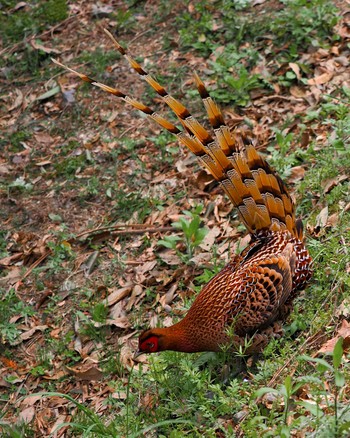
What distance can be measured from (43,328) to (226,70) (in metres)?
3.14

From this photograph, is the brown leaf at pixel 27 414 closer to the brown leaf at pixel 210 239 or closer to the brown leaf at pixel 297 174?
the brown leaf at pixel 210 239

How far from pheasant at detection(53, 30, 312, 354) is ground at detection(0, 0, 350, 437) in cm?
20

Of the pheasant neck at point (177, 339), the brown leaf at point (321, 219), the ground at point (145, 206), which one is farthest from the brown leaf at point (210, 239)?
the pheasant neck at point (177, 339)

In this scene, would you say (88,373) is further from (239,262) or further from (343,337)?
(343,337)

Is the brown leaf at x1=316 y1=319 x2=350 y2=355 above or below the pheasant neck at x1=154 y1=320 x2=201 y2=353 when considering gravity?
above

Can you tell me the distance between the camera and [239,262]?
484cm

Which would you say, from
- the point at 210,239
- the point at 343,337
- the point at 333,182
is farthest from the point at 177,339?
the point at 333,182

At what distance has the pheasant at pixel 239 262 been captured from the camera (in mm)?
4586

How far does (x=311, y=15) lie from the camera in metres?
7.36

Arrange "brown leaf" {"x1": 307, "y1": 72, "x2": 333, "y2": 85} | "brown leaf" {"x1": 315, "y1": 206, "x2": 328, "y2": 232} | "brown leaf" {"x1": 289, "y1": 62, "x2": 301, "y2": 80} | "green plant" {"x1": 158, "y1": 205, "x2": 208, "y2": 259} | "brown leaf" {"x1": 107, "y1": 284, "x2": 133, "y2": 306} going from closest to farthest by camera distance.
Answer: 1. "brown leaf" {"x1": 315, "y1": 206, "x2": 328, "y2": 232}
2. "green plant" {"x1": 158, "y1": 205, "x2": 208, "y2": 259}
3. "brown leaf" {"x1": 107, "y1": 284, "x2": 133, "y2": 306}
4. "brown leaf" {"x1": 307, "y1": 72, "x2": 333, "y2": 85}
5. "brown leaf" {"x1": 289, "y1": 62, "x2": 301, "y2": 80}

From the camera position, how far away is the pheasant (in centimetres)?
459

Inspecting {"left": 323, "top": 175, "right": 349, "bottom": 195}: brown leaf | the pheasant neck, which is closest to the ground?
{"left": 323, "top": 175, "right": 349, "bottom": 195}: brown leaf

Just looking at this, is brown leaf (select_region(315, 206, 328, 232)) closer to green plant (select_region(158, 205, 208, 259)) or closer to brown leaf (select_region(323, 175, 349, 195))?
brown leaf (select_region(323, 175, 349, 195))

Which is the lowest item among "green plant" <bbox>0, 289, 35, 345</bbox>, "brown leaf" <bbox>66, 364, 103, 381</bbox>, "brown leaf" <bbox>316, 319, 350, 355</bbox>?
"green plant" <bbox>0, 289, 35, 345</bbox>
